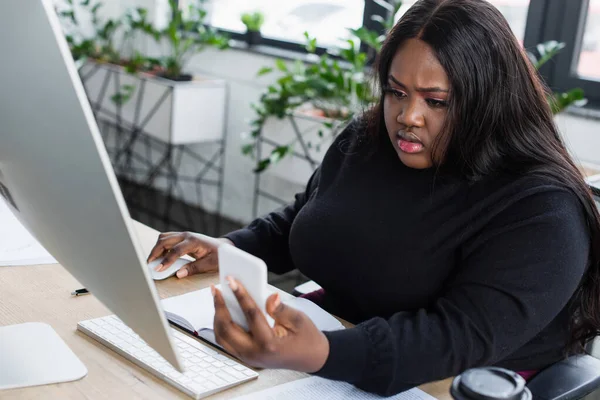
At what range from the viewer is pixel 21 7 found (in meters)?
0.73

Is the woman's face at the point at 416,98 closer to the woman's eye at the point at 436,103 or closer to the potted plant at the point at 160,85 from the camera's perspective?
the woman's eye at the point at 436,103

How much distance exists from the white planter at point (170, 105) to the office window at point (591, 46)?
5.87 ft

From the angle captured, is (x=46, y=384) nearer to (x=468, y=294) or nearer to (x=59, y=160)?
(x=59, y=160)

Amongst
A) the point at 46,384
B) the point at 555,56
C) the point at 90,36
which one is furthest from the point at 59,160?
the point at 90,36

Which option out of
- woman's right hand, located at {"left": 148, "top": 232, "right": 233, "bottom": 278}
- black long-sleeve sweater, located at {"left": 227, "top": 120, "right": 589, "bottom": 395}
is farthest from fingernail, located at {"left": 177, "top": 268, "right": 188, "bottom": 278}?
black long-sleeve sweater, located at {"left": 227, "top": 120, "right": 589, "bottom": 395}

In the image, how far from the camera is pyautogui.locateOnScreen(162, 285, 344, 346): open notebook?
1.24 m

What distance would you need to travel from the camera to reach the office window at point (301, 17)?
376cm

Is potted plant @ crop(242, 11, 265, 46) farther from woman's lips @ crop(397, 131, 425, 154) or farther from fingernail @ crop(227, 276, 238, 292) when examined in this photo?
fingernail @ crop(227, 276, 238, 292)

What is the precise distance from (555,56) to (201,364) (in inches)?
91.4

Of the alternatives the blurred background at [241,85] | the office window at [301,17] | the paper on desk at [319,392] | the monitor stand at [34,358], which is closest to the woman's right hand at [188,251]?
the monitor stand at [34,358]

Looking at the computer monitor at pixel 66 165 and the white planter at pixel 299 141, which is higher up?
the computer monitor at pixel 66 165

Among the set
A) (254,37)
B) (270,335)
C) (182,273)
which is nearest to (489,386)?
(270,335)

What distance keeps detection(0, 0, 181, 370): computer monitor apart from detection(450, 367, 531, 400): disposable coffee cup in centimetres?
29

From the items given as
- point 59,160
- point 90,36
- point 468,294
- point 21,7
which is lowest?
point 90,36
